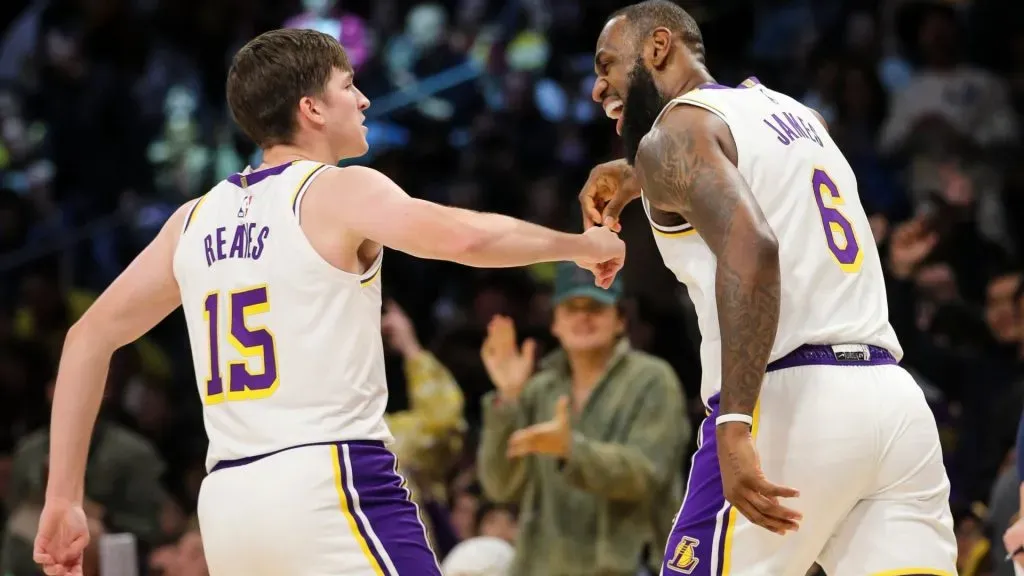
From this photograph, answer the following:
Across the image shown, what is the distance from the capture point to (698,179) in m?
4.00

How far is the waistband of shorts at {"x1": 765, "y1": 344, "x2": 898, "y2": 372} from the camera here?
409 cm

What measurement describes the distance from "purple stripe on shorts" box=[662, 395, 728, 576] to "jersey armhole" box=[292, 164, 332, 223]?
3.93 ft

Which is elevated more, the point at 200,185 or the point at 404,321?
the point at 200,185

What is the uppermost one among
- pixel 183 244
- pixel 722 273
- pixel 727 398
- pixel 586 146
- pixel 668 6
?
pixel 586 146

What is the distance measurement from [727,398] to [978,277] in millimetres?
6211

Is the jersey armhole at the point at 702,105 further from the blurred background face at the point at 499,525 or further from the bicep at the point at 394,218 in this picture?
the blurred background face at the point at 499,525

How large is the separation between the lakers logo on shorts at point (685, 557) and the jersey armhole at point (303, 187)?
1.31 meters

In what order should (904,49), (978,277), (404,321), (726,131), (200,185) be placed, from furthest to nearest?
(200,185)
(904,49)
(978,277)
(404,321)
(726,131)

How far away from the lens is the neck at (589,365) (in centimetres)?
703

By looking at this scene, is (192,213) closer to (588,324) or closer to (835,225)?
(835,225)

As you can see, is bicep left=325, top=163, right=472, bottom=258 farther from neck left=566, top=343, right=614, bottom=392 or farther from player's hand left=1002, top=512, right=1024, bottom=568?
neck left=566, top=343, right=614, bottom=392

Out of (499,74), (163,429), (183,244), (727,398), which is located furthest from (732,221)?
(499,74)

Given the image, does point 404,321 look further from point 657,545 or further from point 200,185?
point 200,185

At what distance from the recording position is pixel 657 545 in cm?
691
